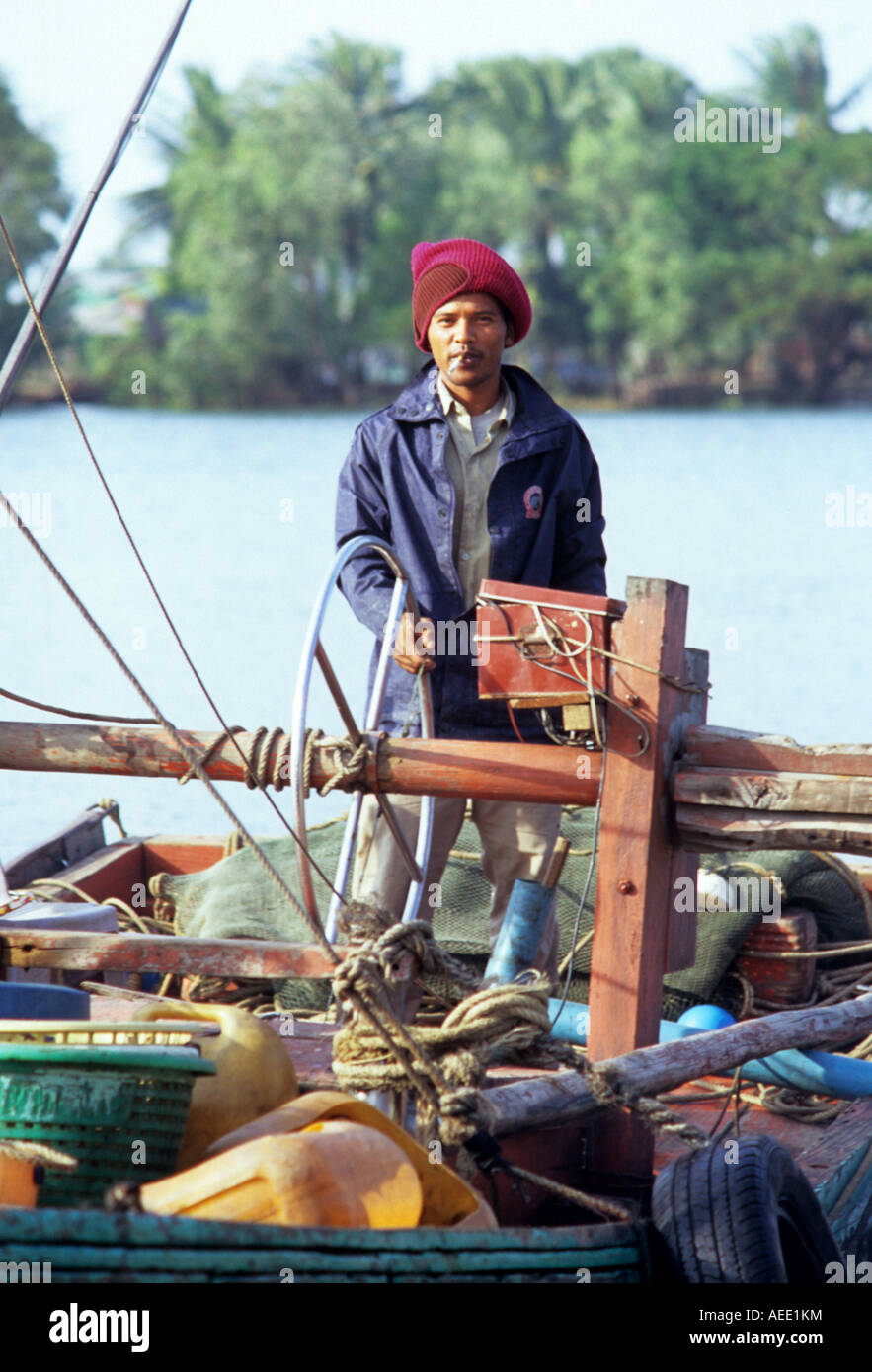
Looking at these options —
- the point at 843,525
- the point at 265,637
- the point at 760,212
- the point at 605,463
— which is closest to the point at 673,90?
the point at 760,212

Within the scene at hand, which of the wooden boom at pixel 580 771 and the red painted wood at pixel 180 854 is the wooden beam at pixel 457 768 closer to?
the wooden boom at pixel 580 771

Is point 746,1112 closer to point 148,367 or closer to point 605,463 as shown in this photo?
point 605,463

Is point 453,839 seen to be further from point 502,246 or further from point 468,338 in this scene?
point 502,246

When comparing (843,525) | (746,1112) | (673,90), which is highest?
(673,90)

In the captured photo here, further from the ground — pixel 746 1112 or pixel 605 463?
pixel 605 463

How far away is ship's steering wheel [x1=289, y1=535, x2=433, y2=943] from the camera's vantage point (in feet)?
11.3

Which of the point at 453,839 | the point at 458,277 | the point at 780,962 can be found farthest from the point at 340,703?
the point at 780,962

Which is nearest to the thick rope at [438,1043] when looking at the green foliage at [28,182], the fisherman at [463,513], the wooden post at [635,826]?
the wooden post at [635,826]

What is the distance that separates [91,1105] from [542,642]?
1.40m

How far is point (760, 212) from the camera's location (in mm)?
42531

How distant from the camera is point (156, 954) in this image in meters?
3.95

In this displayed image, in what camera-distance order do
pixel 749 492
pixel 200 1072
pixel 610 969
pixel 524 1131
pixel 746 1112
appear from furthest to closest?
1. pixel 749 492
2. pixel 746 1112
3. pixel 610 969
4. pixel 524 1131
5. pixel 200 1072
